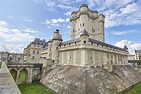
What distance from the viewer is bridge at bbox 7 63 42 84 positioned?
2573 cm

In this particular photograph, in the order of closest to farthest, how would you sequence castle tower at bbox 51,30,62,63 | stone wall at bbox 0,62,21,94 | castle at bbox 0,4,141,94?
stone wall at bbox 0,62,21,94 → castle at bbox 0,4,141,94 → castle tower at bbox 51,30,62,63

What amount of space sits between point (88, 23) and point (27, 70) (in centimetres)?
2542

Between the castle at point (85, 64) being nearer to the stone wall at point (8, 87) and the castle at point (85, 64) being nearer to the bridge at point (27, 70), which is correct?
the bridge at point (27, 70)

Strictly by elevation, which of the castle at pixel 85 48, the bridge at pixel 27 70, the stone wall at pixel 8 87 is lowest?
the bridge at pixel 27 70

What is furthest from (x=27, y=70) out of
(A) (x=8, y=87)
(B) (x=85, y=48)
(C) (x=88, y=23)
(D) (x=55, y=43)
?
(C) (x=88, y=23)

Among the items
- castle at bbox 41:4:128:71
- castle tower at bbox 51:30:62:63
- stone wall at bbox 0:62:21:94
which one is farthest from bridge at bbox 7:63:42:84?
stone wall at bbox 0:62:21:94

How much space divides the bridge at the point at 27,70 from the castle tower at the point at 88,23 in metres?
17.8

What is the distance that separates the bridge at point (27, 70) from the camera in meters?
25.7

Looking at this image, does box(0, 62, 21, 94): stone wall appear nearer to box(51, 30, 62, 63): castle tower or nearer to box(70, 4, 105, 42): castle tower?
box(51, 30, 62, 63): castle tower

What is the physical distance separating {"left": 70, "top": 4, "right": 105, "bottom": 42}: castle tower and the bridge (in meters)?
17.8

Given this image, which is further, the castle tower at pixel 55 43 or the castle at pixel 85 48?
the castle tower at pixel 55 43

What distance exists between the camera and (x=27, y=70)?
2794 centimetres

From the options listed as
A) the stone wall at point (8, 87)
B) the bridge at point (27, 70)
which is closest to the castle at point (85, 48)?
the bridge at point (27, 70)

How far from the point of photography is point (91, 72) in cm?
1911
